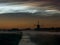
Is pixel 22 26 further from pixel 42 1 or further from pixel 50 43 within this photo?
pixel 42 1

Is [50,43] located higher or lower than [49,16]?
lower

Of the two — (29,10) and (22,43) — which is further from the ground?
(29,10)

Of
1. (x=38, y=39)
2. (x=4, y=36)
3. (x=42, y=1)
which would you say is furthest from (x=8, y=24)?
(x=42, y=1)

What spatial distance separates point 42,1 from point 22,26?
0.31 metres

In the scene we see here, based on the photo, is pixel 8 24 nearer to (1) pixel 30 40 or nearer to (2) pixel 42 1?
(1) pixel 30 40

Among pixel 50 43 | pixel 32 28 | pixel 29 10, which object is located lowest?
pixel 50 43

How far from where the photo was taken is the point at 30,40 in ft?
2.66

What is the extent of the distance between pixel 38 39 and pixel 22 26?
0.42ft

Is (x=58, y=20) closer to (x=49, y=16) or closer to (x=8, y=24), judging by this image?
(x=49, y=16)

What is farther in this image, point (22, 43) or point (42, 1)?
point (42, 1)

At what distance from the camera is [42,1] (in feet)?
3.33

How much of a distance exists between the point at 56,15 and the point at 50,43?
178mm

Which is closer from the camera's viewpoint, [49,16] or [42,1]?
[49,16]

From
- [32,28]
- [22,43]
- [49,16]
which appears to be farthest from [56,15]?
[22,43]
